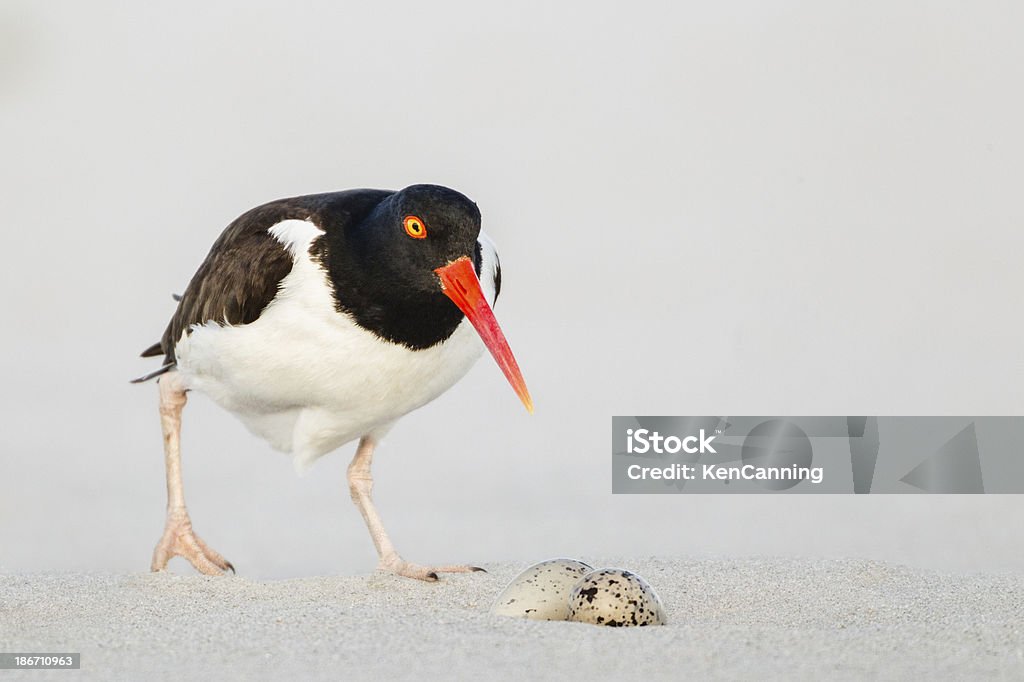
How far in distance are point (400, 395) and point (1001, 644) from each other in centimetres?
289

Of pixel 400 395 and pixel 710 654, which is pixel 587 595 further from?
pixel 400 395

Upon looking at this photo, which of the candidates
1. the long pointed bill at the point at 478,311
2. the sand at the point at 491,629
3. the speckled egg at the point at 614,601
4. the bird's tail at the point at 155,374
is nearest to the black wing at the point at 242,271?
the bird's tail at the point at 155,374

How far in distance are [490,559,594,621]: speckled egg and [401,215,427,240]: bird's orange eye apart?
1542 millimetres

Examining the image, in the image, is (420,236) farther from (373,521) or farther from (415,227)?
(373,521)

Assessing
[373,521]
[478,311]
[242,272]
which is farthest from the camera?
[373,521]

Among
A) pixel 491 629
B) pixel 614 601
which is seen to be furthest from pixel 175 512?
pixel 614 601

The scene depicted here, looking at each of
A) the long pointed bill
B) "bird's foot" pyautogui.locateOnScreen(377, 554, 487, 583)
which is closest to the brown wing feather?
the long pointed bill

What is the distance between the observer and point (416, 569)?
667 centimetres

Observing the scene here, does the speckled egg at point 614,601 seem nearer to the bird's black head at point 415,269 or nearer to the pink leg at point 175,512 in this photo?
the bird's black head at point 415,269

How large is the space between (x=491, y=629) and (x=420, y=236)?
182 centimetres

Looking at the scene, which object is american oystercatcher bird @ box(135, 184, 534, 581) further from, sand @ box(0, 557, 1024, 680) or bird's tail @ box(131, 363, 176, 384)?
sand @ box(0, 557, 1024, 680)

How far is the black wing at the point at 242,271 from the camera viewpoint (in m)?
6.32

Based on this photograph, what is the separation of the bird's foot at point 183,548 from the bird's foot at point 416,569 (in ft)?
2.96

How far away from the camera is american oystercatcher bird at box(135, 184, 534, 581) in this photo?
5969 mm
